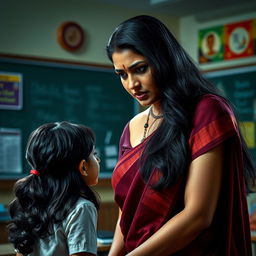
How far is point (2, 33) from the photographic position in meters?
4.32

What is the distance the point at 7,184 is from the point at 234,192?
3120mm

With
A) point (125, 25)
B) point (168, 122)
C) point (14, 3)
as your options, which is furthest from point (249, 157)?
point (14, 3)

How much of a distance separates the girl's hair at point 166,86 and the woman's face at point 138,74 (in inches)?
0.5

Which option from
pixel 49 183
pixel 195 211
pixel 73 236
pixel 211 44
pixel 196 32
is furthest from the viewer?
pixel 196 32

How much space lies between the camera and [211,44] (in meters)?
4.95

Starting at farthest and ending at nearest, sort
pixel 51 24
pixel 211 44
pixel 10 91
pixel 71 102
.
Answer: pixel 211 44, pixel 71 102, pixel 51 24, pixel 10 91

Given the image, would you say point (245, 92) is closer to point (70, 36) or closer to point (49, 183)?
point (70, 36)

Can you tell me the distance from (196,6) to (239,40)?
0.47 meters

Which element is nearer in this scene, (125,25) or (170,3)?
(125,25)

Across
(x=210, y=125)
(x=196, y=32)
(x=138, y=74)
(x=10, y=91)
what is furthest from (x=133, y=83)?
(x=196, y=32)

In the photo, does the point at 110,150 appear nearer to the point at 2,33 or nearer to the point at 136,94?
the point at 2,33

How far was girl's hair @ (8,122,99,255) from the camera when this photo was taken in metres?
1.69

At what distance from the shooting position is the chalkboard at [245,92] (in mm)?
4691

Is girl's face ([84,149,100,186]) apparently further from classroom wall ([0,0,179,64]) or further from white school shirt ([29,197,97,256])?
classroom wall ([0,0,179,64])
